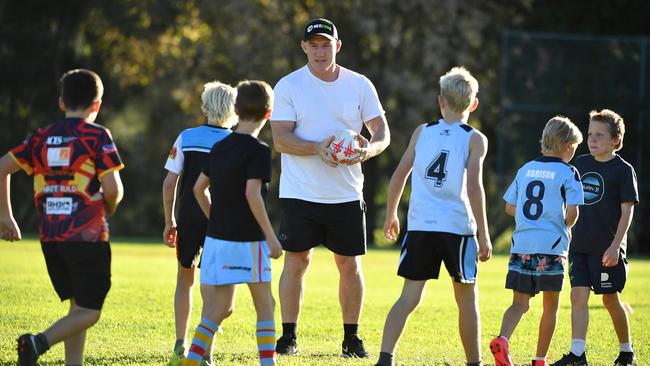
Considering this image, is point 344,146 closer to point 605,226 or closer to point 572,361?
point 605,226

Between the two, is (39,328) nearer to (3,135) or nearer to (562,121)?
(562,121)

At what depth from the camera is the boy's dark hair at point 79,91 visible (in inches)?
239

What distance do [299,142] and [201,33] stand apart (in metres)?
27.9

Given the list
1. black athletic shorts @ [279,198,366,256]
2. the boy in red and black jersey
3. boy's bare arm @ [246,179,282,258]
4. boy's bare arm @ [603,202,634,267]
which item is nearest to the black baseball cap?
black athletic shorts @ [279,198,366,256]

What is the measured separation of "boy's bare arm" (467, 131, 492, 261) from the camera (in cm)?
661

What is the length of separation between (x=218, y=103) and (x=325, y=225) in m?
1.46

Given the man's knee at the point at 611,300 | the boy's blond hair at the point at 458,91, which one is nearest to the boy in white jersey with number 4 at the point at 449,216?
the boy's blond hair at the point at 458,91

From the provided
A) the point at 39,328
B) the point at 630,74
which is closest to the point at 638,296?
the point at 39,328

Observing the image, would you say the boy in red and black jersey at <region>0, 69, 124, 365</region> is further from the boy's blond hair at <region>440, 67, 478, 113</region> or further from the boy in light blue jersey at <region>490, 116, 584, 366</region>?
the boy in light blue jersey at <region>490, 116, 584, 366</region>

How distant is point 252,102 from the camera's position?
630 cm

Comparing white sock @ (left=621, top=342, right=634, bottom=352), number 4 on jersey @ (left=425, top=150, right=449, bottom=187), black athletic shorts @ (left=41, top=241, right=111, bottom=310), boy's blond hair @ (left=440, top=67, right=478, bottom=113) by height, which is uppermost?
boy's blond hair @ (left=440, top=67, right=478, bottom=113)

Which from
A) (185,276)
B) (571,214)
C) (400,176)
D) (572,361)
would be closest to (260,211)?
(400,176)

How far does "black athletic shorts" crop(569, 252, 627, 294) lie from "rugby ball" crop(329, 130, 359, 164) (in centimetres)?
195

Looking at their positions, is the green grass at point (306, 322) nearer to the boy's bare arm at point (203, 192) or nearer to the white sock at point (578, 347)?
the white sock at point (578, 347)
